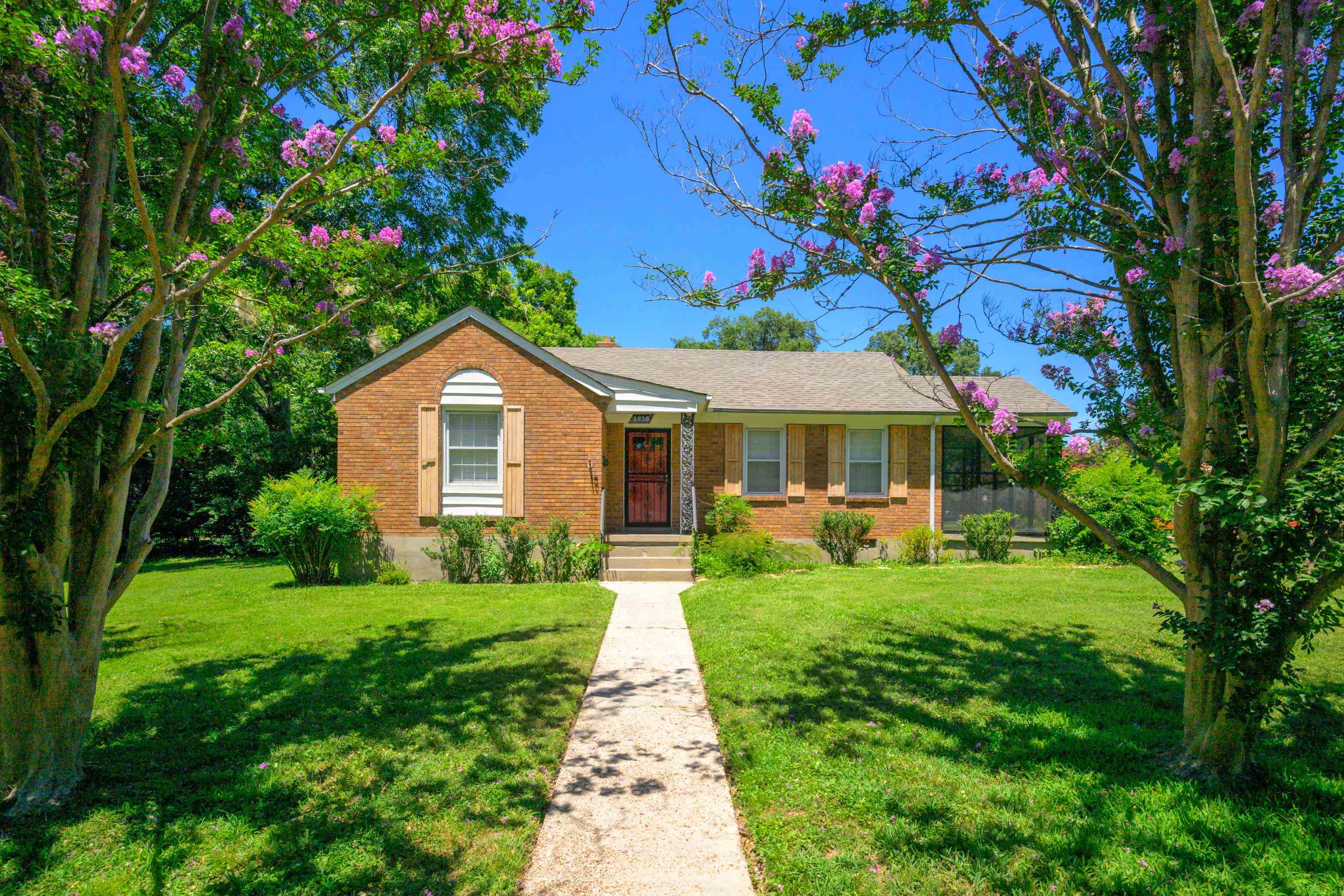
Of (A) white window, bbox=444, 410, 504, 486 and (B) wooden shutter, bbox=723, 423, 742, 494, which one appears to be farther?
(B) wooden shutter, bbox=723, 423, 742, 494

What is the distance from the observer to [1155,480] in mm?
12086

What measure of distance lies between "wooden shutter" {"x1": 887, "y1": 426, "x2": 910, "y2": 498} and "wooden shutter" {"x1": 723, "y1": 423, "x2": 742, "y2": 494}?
133 inches

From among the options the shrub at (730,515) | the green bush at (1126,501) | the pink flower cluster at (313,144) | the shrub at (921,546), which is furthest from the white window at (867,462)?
the pink flower cluster at (313,144)

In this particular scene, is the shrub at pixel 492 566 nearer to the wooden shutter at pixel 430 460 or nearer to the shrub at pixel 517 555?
the shrub at pixel 517 555

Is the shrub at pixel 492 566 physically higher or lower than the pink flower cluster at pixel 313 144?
lower

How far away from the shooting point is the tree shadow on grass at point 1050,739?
130 inches

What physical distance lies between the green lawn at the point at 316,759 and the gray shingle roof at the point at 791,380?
766cm

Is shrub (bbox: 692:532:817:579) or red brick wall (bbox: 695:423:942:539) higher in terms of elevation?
red brick wall (bbox: 695:423:942:539)

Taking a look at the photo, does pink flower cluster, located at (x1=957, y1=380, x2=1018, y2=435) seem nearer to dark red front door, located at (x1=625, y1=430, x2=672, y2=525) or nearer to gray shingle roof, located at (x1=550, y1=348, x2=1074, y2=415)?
gray shingle roof, located at (x1=550, y1=348, x2=1074, y2=415)

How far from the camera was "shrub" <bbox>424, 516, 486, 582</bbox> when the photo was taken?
11.3 metres

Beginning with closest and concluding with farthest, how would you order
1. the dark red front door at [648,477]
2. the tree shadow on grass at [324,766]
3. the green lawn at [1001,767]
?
the green lawn at [1001,767] < the tree shadow on grass at [324,766] < the dark red front door at [648,477]

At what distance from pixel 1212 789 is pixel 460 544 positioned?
10280 millimetres

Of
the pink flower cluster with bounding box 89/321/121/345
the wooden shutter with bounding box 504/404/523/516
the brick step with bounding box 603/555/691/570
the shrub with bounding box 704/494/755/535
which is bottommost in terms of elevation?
the brick step with bounding box 603/555/691/570

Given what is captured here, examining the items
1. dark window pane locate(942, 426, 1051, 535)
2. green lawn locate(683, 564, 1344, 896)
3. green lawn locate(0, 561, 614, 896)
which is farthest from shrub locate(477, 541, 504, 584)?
dark window pane locate(942, 426, 1051, 535)
